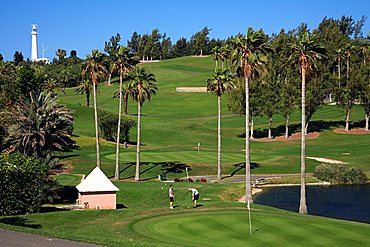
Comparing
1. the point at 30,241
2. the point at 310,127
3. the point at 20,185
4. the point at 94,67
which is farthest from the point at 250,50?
the point at 310,127

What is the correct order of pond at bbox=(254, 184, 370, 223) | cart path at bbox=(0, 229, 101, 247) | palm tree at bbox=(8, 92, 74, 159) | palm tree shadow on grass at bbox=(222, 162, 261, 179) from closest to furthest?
1. cart path at bbox=(0, 229, 101, 247)
2. pond at bbox=(254, 184, 370, 223)
3. palm tree at bbox=(8, 92, 74, 159)
4. palm tree shadow on grass at bbox=(222, 162, 261, 179)

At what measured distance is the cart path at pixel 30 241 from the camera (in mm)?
20866

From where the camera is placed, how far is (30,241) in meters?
21.5

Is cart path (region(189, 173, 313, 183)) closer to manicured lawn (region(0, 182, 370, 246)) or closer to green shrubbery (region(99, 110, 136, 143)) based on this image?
manicured lawn (region(0, 182, 370, 246))

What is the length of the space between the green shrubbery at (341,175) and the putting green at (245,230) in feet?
97.3

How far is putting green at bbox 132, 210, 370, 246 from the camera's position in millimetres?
25734

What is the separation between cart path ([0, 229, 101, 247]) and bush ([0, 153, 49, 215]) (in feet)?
36.7

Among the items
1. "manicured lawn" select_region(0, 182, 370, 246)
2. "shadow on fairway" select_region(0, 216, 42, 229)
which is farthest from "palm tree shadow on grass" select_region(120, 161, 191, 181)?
"shadow on fairway" select_region(0, 216, 42, 229)

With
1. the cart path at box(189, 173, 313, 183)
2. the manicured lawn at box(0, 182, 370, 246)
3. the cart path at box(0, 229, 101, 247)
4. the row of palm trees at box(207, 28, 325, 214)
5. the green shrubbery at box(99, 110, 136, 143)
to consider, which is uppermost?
the row of palm trees at box(207, 28, 325, 214)

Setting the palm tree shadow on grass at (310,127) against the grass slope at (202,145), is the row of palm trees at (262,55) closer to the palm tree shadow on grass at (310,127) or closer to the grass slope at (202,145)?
the grass slope at (202,145)

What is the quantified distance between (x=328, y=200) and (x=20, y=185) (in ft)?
99.4

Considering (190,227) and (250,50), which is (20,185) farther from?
Result: (250,50)

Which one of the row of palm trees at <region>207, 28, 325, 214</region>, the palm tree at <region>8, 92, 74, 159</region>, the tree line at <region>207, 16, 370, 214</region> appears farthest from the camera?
the tree line at <region>207, 16, 370, 214</region>

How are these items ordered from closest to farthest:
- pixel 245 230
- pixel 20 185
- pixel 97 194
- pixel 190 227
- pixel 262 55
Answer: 1. pixel 245 230
2. pixel 190 227
3. pixel 20 185
4. pixel 97 194
5. pixel 262 55
